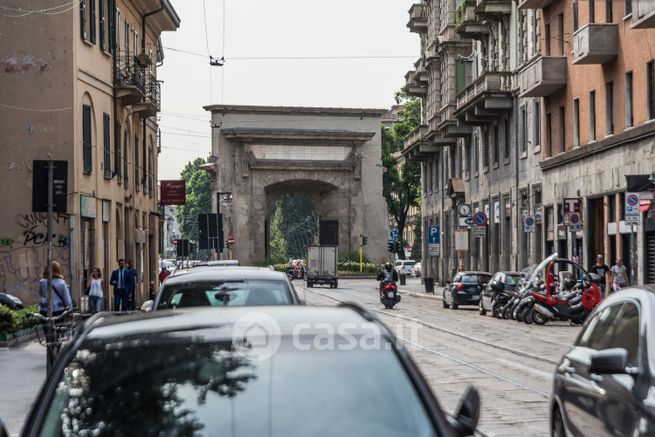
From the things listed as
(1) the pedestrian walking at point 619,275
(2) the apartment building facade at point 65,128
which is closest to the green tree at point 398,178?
(2) the apartment building facade at point 65,128

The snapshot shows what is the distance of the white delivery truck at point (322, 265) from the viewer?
70938 mm

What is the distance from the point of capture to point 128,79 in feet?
129

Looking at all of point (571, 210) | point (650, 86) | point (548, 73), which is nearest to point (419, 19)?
point (548, 73)

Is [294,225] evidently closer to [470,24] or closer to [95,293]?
[470,24]

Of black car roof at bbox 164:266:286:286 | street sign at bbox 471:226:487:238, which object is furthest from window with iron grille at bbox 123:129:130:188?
black car roof at bbox 164:266:286:286

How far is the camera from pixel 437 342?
961 inches

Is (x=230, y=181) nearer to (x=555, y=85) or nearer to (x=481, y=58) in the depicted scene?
(x=481, y=58)

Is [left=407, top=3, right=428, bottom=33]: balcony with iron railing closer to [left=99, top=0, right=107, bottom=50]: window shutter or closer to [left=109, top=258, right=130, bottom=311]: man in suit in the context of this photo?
[left=99, top=0, right=107, bottom=50]: window shutter

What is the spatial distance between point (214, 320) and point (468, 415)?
3.74 ft

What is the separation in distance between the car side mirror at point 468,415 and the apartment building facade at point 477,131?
133 feet

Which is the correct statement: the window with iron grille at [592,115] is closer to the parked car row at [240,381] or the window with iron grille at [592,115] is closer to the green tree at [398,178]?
the parked car row at [240,381]

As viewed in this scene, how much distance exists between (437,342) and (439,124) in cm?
4051

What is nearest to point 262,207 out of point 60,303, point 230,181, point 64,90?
point 230,181

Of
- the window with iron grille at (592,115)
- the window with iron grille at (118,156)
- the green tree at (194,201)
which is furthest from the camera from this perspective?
the green tree at (194,201)
